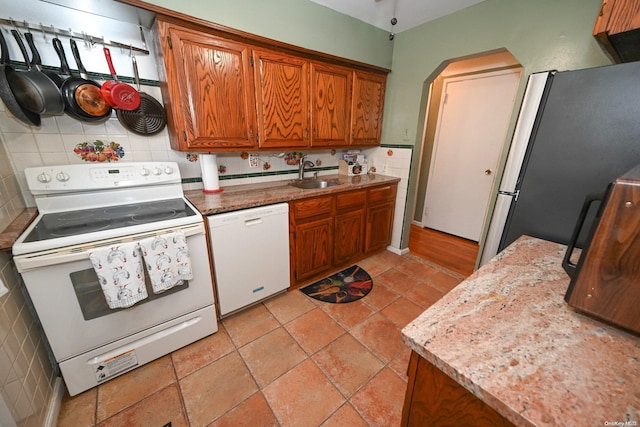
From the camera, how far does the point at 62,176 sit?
1432 millimetres

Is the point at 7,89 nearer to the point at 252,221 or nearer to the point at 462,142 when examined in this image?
the point at 252,221

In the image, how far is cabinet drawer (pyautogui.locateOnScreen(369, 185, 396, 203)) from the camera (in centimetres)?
255

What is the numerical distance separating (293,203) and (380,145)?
1508 mm

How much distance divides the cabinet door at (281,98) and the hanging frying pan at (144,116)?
2.34ft

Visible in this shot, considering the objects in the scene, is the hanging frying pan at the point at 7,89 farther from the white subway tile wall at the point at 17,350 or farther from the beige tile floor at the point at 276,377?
the beige tile floor at the point at 276,377

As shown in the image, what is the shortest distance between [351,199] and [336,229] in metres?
0.33

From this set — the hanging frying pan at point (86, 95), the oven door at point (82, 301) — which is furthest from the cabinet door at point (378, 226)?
the hanging frying pan at point (86, 95)

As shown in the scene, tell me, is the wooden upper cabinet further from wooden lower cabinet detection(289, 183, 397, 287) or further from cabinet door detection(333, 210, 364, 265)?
cabinet door detection(333, 210, 364, 265)

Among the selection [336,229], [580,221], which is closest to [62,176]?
[336,229]

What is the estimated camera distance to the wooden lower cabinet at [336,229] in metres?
2.08

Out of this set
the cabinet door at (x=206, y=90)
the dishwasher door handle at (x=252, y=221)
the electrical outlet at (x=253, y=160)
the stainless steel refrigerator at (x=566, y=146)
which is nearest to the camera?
the stainless steel refrigerator at (x=566, y=146)

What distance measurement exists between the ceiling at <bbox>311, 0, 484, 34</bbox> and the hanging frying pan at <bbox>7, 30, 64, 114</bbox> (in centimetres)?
191

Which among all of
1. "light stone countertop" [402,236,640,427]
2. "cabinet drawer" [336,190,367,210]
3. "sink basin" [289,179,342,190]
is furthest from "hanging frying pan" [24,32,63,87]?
"light stone countertop" [402,236,640,427]

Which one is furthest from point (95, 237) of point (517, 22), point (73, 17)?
point (517, 22)
